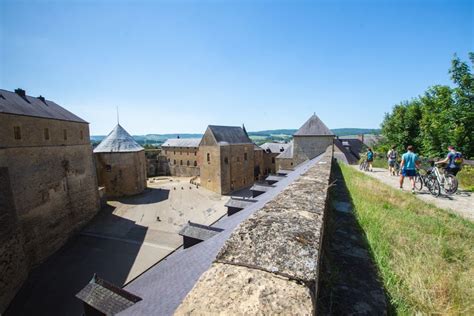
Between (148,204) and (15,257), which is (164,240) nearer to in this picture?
(15,257)

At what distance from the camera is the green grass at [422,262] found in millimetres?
1620

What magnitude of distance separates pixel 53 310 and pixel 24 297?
7.72 feet

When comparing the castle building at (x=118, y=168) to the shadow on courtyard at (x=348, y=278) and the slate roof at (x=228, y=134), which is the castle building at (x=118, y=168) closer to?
the slate roof at (x=228, y=134)

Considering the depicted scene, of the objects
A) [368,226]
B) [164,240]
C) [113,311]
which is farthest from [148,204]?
[368,226]

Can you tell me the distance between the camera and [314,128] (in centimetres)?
1931

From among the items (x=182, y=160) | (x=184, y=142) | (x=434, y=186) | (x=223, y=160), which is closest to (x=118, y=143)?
(x=223, y=160)

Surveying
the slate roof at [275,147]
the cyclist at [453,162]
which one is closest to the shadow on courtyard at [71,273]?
the cyclist at [453,162]

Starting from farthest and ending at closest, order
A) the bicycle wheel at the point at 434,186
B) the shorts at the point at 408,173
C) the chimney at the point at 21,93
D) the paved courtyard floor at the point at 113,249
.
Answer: the chimney at the point at 21,93 → the paved courtyard floor at the point at 113,249 → the shorts at the point at 408,173 → the bicycle wheel at the point at 434,186

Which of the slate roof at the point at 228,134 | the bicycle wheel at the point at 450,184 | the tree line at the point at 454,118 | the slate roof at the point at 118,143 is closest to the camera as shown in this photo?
the bicycle wheel at the point at 450,184

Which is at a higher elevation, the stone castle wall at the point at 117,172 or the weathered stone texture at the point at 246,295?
the weathered stone texture at the point at 246,295

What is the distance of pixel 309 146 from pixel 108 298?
18428mm

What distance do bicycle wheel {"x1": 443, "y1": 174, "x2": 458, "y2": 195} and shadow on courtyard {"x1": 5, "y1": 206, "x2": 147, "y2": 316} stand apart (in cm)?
1341

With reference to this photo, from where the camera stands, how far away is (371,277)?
1863 millimetres

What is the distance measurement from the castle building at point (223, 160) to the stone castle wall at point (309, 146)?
35.3ft
